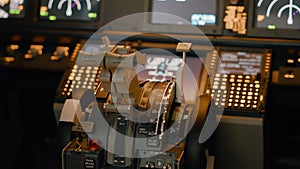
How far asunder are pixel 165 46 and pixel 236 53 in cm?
38

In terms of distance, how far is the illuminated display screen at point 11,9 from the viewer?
3.76 metres

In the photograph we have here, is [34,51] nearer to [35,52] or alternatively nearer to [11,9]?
[35,52]

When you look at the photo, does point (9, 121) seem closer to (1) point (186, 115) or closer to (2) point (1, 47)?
(2) point (1, 47)

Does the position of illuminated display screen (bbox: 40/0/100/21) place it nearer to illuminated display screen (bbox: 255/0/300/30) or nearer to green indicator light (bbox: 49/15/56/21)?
green indicator light (bbox: 49/15/56/21)

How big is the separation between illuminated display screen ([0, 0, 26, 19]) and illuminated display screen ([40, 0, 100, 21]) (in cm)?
15

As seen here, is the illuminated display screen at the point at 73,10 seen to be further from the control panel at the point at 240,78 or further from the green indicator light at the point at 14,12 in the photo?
the control panel at the point at 240,78

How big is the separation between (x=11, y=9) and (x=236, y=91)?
133cm

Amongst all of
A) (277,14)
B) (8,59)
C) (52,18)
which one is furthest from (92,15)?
(277,14)

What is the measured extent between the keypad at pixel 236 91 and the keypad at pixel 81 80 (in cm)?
60

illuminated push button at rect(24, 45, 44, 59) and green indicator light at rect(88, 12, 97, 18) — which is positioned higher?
green indicator light at rect(88, 12, 97, 18)

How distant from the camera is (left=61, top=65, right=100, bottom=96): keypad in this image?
3.41 meters

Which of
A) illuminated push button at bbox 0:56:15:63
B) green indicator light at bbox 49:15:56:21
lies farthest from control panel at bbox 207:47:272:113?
illuminated push button at bbox 0:56:15:63

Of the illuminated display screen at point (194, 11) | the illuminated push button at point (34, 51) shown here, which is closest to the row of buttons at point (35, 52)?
the illuminated push button at point (34, 51)

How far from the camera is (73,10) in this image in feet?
12.1
